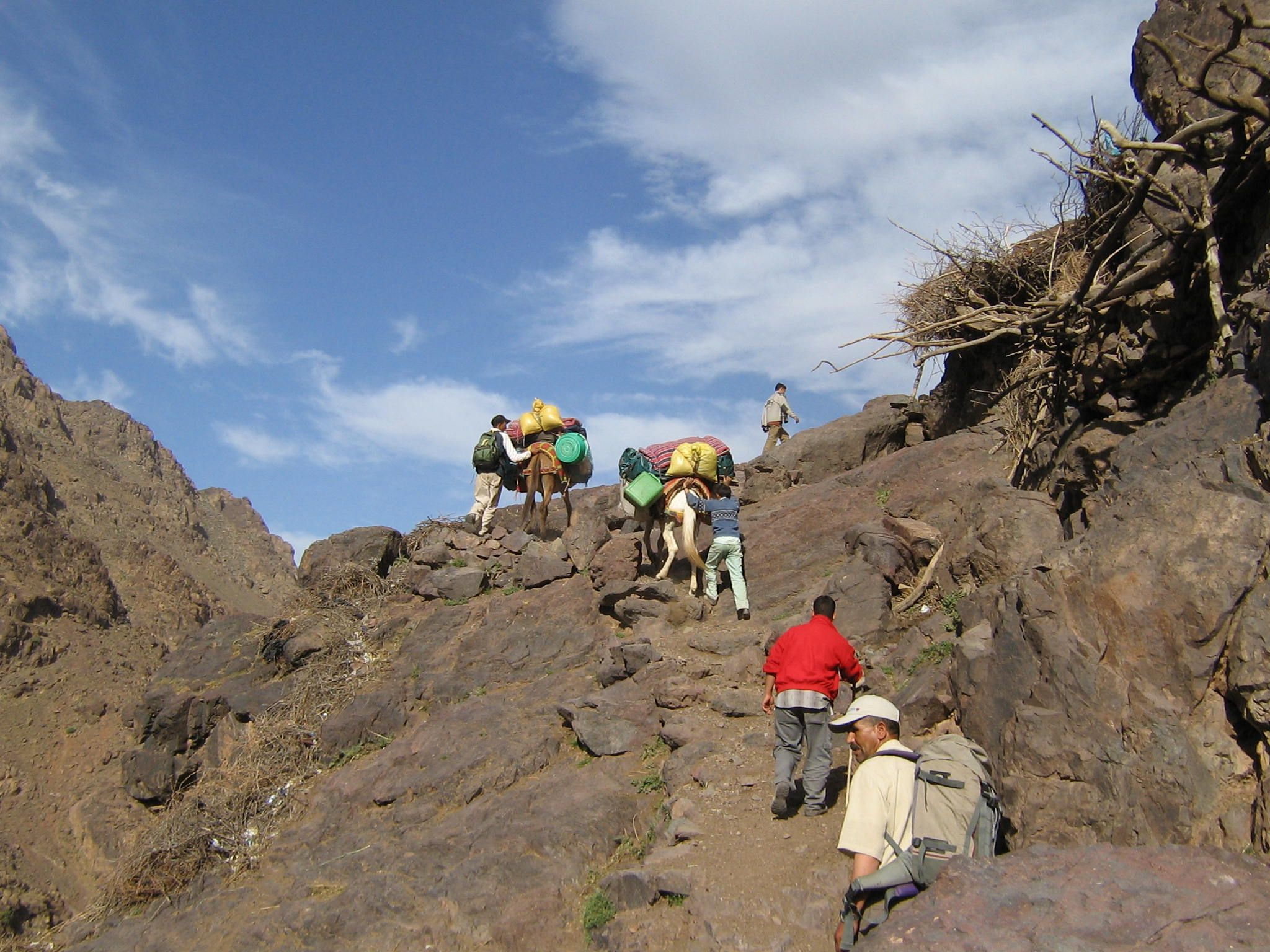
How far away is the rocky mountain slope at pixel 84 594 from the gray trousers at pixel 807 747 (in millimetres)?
10073

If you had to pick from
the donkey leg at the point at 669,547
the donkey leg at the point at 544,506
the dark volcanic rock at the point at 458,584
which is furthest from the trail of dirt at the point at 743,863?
the donkey leg at the point at 544,506

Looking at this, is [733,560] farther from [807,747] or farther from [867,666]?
[807,747]

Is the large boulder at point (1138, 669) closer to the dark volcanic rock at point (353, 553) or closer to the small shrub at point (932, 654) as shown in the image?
the small shrub at point (932, 654)

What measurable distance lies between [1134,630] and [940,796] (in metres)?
2.05

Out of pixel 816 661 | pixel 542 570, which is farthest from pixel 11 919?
pixel 816 661

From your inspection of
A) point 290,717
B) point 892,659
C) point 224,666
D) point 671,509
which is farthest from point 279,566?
point 892,659

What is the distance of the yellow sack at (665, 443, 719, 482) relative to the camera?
40.1 feet

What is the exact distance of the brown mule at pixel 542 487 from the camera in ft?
49.7

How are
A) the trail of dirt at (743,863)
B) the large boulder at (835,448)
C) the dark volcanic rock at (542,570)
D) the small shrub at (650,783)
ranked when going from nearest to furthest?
1. the trail of dirt at (743,863)
2. the small shrub at (650,783)
3. the dark volcanic rock at (542,570)
4. the large boulder at (835,448)

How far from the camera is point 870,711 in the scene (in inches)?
203

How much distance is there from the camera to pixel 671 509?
39.5ft

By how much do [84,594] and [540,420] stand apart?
41.4 feet

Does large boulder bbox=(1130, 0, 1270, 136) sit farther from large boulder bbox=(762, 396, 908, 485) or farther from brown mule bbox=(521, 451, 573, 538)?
brown mule bbox=(521, 451, 573, 538)

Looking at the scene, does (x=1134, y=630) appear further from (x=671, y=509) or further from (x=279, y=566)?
(x=279, y=566)
